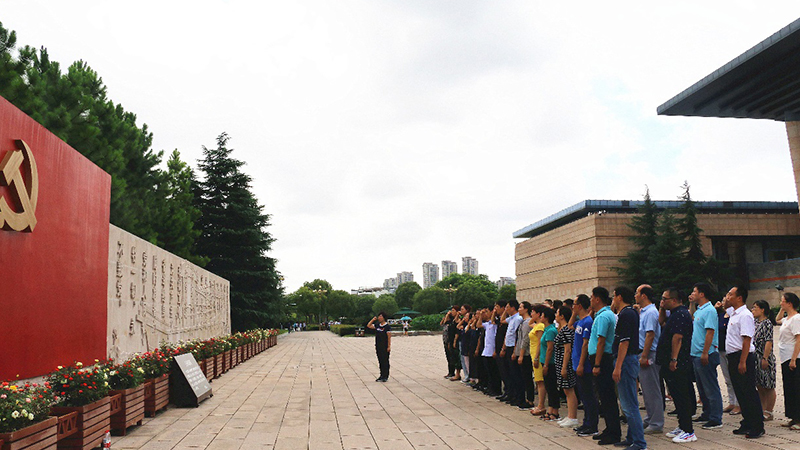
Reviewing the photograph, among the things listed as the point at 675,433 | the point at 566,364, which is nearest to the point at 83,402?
the point at 566,364

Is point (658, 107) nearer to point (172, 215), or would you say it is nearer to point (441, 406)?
point (172, 215)

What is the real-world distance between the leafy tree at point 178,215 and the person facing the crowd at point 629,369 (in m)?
26.6

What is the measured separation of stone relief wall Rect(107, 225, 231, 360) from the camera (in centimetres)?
1056

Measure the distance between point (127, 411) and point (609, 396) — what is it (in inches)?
230

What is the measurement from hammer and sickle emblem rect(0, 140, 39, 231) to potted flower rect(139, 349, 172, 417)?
2.63 m

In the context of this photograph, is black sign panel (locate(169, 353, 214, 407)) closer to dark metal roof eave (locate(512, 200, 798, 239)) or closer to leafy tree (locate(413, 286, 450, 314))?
dark metal roof eave (locate(512, 200, 798, 239))

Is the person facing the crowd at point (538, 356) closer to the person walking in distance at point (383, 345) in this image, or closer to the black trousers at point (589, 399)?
the black trousers at point (589, 399)

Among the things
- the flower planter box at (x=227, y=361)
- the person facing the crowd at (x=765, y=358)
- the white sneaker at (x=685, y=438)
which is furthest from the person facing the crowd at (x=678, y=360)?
the flower planter box at (x=227, y=361)

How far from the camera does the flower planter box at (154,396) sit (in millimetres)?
8358

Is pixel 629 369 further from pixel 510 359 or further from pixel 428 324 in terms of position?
pixel 428 324

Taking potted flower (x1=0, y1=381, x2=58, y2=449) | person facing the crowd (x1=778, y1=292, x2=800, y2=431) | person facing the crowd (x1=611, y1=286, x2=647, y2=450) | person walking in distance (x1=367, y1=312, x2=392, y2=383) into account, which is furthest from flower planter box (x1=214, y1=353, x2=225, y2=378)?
person facing the crowd (x1=778, y1=292, x2=800, y2=431)

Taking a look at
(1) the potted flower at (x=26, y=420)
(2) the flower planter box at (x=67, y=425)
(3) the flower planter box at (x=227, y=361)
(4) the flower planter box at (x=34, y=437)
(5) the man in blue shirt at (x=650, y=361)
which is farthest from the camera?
(3) the flower planter box at (x=227, y=361)

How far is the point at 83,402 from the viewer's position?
20.0 ft

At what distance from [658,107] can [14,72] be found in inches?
1497
